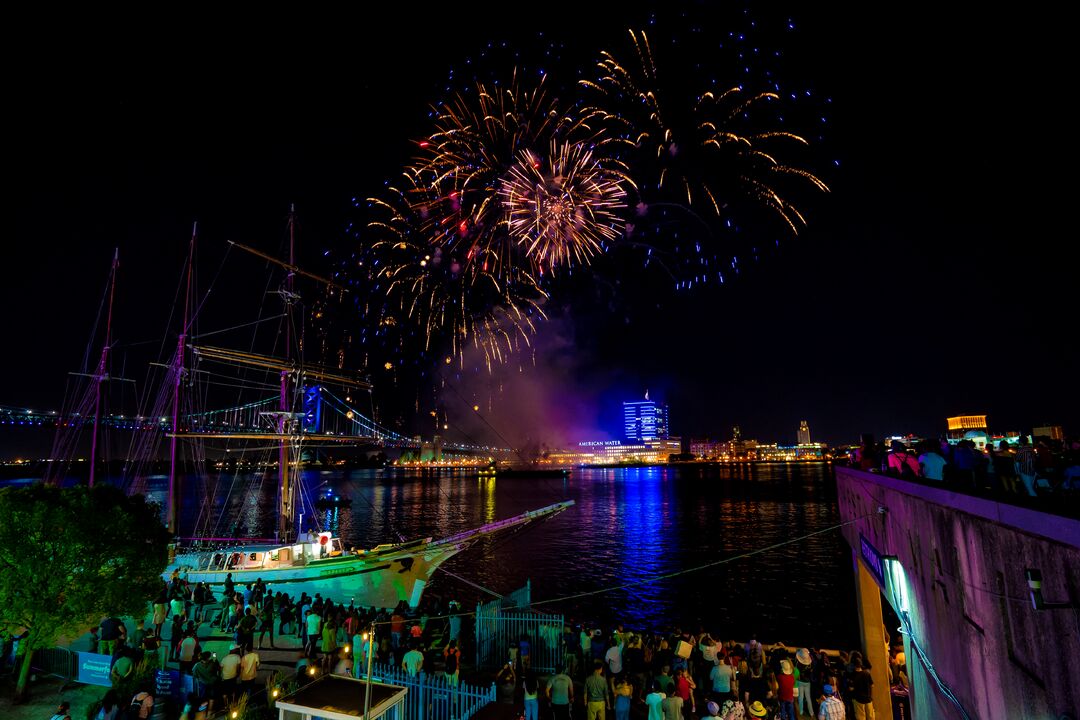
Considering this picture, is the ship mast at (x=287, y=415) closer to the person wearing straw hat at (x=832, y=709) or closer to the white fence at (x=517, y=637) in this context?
the white fence at (x=517, y=637)

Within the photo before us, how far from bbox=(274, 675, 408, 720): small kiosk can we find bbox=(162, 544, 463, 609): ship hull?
1533 cm

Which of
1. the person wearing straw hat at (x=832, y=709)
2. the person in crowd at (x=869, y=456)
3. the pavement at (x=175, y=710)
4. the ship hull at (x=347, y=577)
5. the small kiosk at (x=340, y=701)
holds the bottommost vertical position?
the ship hull at (x=347, y=577)

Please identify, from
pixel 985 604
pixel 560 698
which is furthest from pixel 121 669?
pixel 985 604

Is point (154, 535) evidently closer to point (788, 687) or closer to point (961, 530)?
point (788, 687)

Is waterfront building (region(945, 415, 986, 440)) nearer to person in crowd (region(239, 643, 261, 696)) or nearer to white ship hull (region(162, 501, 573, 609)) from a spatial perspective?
white ship hull (region(162, 501, 573, 609))

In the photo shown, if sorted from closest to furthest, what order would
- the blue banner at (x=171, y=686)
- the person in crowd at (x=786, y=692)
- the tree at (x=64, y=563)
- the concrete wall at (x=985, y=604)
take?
the concrete wall at (x=985, y=604) → the blue banner at (x=171, y=686) → the person in crowd at (x=786, y=692) → the tree at (x=64, y=563)

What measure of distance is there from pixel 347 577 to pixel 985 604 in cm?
2380

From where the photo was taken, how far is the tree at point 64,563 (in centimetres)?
1149

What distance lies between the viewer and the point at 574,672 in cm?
1244

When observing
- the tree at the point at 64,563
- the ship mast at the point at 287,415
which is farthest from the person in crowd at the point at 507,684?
the ship mast at the point at 287,415

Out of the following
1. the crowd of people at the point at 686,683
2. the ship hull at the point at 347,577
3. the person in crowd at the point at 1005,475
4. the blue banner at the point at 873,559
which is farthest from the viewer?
the ship hull at the point at 347,577

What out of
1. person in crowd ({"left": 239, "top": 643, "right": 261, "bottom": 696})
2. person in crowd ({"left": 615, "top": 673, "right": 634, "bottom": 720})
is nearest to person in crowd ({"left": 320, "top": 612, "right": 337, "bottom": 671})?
person in crowd ({"left": 239, "top": 643, "right": 261, "bottom": 696})

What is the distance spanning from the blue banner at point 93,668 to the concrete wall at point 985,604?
1547 centimetres

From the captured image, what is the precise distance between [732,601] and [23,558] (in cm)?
→ 2853
